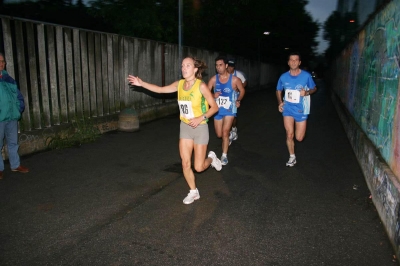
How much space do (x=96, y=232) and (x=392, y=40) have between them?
491 centimetres

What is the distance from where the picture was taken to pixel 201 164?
4.63 metres

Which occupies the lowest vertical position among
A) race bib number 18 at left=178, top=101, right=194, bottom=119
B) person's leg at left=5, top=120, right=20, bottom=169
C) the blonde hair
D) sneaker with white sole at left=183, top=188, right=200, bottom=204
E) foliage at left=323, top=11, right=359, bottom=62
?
sneaker with white sole at left=183, top=188, right=200, bottom=204

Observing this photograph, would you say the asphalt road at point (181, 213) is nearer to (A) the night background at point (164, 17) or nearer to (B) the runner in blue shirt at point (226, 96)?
(B) the runner in blue shirt at point (226, 96)

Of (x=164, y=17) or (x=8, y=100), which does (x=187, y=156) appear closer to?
(x=8, y=100)

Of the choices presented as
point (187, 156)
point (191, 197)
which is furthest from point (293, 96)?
point (191, 197)

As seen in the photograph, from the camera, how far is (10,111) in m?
5.36

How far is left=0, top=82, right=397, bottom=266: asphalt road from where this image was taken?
10.9 ft

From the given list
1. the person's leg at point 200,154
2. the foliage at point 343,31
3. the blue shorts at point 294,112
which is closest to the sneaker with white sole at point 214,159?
the person's leg at point 200,154

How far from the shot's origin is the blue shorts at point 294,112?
617 centimetres

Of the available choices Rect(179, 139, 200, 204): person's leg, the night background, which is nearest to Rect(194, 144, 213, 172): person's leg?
Rect(179, 139, 200, 204): person's leg

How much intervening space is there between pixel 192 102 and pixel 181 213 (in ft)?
4.70

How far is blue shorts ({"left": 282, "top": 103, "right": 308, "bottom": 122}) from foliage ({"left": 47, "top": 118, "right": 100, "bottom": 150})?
4.74 meters

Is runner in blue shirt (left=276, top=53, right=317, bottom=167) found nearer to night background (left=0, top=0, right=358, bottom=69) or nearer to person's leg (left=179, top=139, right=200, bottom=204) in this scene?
person's leg (left=179, top=139, right=200, bottom=204)

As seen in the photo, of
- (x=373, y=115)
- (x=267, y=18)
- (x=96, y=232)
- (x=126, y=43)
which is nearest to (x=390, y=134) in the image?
(x=373, y=115)
